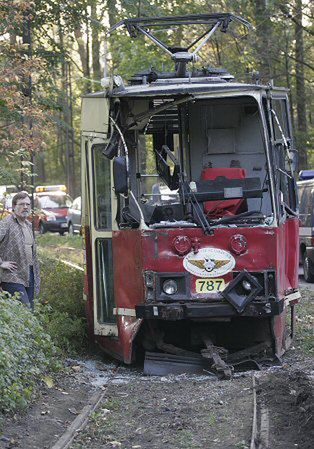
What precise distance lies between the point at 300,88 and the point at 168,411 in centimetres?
2830

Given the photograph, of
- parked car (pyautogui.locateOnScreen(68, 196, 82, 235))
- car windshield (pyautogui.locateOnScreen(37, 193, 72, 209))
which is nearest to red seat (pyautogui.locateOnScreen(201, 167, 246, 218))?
parked car (pyautogui.locateOnScreen(68, 196, 82, 235))

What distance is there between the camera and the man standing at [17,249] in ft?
38.6

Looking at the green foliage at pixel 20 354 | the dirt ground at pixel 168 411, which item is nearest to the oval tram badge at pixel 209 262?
the dirt ground at pixel 168 411

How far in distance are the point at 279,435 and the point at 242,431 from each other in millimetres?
343

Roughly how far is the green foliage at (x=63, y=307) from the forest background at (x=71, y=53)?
1.82 metres

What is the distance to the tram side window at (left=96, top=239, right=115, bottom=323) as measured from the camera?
484 inches

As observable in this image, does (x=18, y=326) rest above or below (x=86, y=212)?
below

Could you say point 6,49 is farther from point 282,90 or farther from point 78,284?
point 282,90

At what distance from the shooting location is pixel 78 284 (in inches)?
592

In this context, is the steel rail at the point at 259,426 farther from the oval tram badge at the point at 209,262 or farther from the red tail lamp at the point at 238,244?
the red tail lamp at the point at 238,244

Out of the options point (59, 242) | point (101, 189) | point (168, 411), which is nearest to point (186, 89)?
point (101, 189)

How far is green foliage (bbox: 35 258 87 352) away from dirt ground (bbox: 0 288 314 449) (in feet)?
2.39

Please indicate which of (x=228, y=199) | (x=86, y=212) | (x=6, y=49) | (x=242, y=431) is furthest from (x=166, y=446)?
(x=6, y=49)

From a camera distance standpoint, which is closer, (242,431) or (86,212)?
(242,431)
